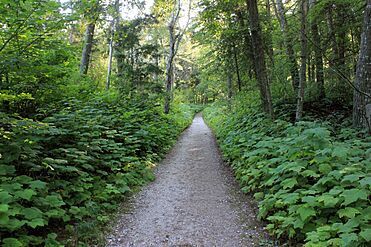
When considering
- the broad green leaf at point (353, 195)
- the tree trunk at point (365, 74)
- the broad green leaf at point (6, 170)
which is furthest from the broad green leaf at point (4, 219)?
the tree trunk at point (365, 74)

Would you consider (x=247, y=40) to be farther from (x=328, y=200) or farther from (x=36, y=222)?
(x=36, y=222)

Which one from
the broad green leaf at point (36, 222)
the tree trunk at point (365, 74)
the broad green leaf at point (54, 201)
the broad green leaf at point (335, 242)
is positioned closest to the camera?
the broad green leaf at point (335, 242)

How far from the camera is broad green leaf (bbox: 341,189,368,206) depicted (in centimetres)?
301

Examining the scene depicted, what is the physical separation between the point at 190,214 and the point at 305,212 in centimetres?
231

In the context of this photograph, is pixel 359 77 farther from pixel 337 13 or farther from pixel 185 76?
pixel 185 76

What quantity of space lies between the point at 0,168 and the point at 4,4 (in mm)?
2934

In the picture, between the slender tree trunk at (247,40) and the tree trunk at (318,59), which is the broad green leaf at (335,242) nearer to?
the tree trunk at (318,59)

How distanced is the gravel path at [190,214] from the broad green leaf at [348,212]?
1.35 meters

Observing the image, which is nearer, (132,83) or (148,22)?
(132,83)

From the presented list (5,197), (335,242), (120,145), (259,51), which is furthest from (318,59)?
(5,197)

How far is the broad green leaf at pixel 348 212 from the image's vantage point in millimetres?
2977

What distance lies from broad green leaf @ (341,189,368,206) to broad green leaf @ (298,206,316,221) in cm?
41

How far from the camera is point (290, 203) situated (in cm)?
375

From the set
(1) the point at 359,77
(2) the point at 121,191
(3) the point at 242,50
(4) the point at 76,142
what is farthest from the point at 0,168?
(3) the point at 242,50
